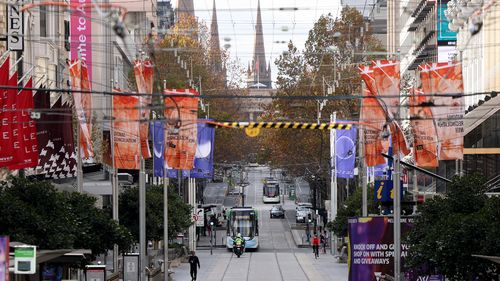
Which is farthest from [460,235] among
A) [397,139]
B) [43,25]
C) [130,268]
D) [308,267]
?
[308,267]

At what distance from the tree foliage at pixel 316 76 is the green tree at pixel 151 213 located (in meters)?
32.8

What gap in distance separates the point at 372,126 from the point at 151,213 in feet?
65.8

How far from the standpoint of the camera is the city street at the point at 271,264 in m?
70.9

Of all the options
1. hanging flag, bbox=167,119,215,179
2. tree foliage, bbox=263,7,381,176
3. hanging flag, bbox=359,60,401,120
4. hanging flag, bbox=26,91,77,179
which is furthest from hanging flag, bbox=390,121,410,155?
tree foliage, bbox=263,7,381,176

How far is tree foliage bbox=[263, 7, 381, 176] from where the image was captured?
106938 mm

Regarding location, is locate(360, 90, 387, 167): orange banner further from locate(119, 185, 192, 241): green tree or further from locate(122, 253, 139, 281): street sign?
locate(119, 185, 192, 241): green tree

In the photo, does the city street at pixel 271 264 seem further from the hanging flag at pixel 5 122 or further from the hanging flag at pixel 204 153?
the hanging flag at pixel 5 122

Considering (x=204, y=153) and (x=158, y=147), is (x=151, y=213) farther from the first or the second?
(x=158, y=147)

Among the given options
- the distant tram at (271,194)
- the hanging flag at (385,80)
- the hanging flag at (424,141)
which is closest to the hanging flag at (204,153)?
the hanging flag at (424,141)

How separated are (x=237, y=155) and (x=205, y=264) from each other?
192 ft

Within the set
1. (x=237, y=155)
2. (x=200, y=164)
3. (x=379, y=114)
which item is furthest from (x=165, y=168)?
(x=237, y=155)

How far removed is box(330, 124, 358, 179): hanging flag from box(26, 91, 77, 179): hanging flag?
16555 millimetres

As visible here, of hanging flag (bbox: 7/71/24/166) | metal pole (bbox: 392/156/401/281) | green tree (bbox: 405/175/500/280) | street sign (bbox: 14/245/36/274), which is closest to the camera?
street sign (bbox: 14/245/36/274)

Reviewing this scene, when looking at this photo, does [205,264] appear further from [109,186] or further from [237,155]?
[237,155]
